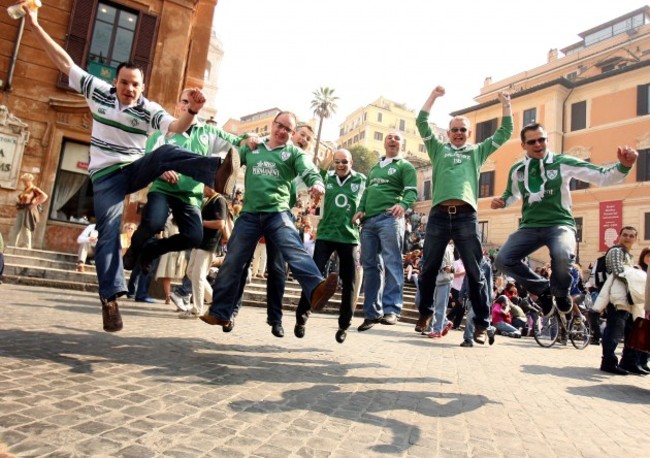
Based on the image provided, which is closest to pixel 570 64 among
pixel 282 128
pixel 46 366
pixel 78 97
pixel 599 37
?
pixel 599 37

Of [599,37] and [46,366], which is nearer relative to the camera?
[46,366]

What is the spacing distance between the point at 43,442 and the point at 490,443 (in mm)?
2267

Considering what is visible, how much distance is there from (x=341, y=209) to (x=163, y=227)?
2.06m

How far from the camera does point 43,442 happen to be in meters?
1.86

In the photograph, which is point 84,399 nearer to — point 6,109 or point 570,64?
point 6,109

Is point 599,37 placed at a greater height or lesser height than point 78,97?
greater

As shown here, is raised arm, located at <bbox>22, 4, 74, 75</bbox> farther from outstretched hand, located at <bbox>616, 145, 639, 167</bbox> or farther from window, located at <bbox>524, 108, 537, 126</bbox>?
window, located at <bbox>524, 108, 537, 126</bbox>

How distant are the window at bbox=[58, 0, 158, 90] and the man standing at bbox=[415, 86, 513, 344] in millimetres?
13028

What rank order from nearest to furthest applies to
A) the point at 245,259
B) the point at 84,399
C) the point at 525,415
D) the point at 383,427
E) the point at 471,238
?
the point at 84,399, the point at 383,427, the point at 525,415, the point at 245,259, the point at 471,238

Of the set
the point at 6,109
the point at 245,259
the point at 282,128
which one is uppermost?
the point at 6,109

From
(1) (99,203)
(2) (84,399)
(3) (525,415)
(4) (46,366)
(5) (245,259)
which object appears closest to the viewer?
(2) (84,399)

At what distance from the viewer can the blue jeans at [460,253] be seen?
5062 mm

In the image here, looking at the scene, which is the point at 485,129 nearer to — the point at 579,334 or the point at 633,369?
the point at 579,334

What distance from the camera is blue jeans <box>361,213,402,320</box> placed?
543cm
